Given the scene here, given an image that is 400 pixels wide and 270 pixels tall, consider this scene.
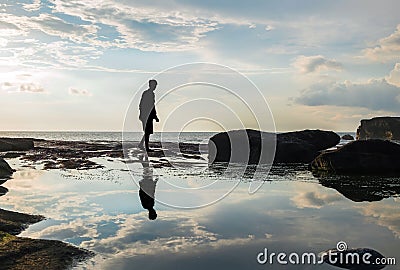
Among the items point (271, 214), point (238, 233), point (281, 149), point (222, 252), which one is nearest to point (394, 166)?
point (281, 149)

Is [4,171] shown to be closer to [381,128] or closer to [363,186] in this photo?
[363,186]

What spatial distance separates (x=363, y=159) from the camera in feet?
65.9

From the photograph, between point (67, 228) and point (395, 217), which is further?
point (395, 217)

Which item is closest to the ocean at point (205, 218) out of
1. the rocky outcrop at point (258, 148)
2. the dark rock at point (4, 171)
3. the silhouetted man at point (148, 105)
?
the dark rock at point (4, 171)

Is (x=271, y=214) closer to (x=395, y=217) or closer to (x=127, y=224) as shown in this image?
(x=395, y=217)

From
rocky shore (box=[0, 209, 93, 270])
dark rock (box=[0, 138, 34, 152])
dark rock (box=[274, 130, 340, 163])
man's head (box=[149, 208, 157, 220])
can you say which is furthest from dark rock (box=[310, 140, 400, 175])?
dark rock (box=[0, 138, 34, 152])

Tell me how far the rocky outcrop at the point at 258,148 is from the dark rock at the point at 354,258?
19.9 meters

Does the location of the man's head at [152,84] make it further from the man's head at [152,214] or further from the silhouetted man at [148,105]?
the man's head at [152,214]

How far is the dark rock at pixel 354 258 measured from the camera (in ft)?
20.5

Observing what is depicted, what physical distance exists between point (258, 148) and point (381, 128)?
125 metres

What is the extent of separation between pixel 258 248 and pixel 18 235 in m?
4.71

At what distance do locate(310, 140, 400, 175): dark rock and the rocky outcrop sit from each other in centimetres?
635

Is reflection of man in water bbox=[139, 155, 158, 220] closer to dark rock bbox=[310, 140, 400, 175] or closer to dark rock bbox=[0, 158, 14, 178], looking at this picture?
dark rock bbox=[0, 158, 14, 178]

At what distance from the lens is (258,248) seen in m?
7.14
